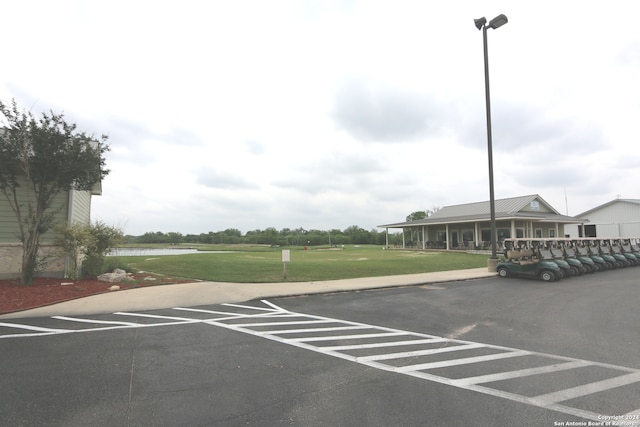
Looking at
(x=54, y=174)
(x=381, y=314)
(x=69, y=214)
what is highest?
(x=54, y=174)

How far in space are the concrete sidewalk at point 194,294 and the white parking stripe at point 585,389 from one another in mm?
7667

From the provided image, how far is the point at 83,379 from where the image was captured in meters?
4.06

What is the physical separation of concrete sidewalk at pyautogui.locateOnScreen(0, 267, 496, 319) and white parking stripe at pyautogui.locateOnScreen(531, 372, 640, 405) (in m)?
7.67

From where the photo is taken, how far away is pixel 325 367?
452 cm

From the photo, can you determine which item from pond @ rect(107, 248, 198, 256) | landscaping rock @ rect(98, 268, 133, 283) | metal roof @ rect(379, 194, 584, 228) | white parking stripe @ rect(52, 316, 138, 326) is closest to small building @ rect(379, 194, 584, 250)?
metal roof @ rect(379, 194, 584, 228)

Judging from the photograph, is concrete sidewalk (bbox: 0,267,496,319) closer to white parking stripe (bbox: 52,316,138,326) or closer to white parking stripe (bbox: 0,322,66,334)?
white parking stripe (bbox: 52,316,138,326)

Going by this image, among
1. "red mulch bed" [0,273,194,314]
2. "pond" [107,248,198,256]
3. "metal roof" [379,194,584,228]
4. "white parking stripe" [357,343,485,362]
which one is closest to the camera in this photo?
"white parking stripe" [357,343,485,362]

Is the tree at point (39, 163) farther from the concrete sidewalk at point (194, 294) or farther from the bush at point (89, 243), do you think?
the concrete sidewalk at point (194, 294)

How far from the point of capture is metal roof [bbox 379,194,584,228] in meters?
30.5

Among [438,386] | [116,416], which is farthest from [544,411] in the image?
[116,416]

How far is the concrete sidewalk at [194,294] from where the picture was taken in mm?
8375

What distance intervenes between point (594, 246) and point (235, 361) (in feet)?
70.7

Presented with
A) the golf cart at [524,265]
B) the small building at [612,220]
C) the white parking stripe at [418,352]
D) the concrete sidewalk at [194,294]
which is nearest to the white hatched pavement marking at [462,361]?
the white parking stripe at [418,352]

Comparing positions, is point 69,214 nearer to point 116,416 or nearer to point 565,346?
point 116,416
